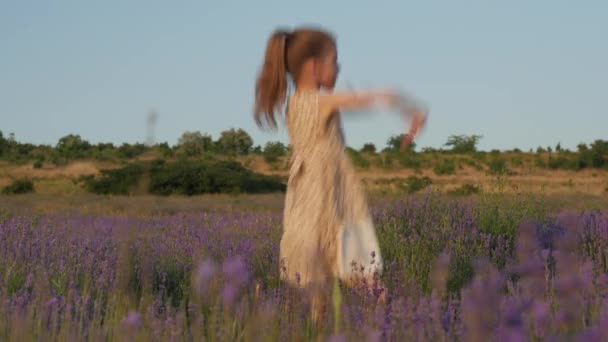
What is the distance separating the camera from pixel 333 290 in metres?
2.55

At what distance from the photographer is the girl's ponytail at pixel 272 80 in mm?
4199

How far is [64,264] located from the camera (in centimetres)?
443

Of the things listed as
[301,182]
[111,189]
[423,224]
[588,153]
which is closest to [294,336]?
[301,182]

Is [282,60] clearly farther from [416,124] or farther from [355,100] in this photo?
[416,124]

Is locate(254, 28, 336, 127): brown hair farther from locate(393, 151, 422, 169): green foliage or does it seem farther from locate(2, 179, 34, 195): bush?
locate(393, 151, 422, 169): green foliage

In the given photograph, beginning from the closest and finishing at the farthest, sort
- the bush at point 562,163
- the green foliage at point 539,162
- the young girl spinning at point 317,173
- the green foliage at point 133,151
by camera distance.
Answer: the green foliage at point 133,151 → the young girl spinning at point 317,173 → the bush at point 562,163 → the green foliage at point 539,162

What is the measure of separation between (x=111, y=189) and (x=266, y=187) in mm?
4551

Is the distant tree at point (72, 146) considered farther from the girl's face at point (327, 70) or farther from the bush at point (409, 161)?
the girl's face at point (327, 70)

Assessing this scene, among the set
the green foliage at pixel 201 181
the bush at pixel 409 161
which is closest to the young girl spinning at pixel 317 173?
the green foliage at pixel 201 181

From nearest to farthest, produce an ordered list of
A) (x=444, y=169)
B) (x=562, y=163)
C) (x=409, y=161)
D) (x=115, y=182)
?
(x=115, y=182) → (x=444, y=169) → (x=562, y=163) → (x=409, y=161)

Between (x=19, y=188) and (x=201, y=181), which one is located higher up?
(x=201, y=181)

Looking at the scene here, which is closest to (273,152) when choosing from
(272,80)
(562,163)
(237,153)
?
(237,153)

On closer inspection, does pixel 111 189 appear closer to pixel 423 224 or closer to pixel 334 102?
pixel 423 224

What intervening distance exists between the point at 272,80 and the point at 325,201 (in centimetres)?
76
